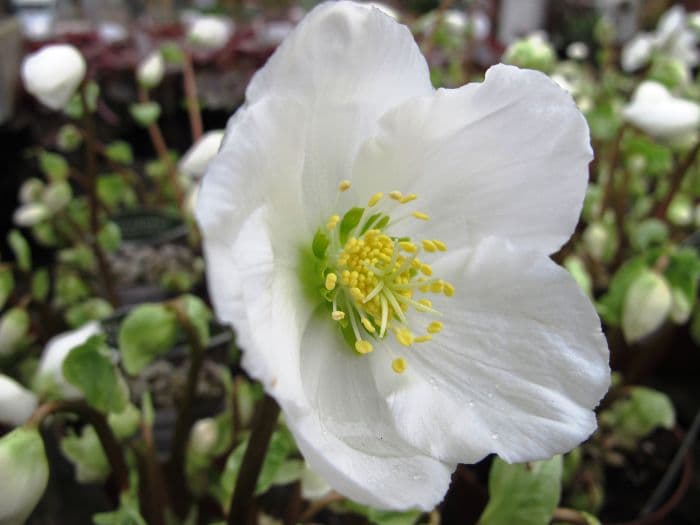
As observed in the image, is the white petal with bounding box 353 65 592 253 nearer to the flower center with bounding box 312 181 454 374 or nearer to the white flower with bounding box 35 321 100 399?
the flower center with bounding box 312 181 454 374

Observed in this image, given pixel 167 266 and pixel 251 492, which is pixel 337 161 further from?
pixel 167 266

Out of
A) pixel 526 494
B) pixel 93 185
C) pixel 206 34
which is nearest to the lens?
pixel 526 494

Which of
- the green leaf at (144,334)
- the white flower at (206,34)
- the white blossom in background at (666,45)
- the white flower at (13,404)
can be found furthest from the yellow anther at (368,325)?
the white blossom in background at (666,45)

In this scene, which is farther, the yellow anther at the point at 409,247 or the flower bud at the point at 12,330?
the flower bud at the point at 12,330

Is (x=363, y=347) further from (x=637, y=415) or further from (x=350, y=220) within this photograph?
(x=637, y=415)

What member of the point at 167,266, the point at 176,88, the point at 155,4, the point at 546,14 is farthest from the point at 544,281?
the point at 546,14

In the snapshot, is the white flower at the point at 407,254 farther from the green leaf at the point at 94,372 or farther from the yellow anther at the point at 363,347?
the green leaf at the point at 94,372

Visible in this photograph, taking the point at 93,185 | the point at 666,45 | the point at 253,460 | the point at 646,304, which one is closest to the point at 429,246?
the point at 253,460
